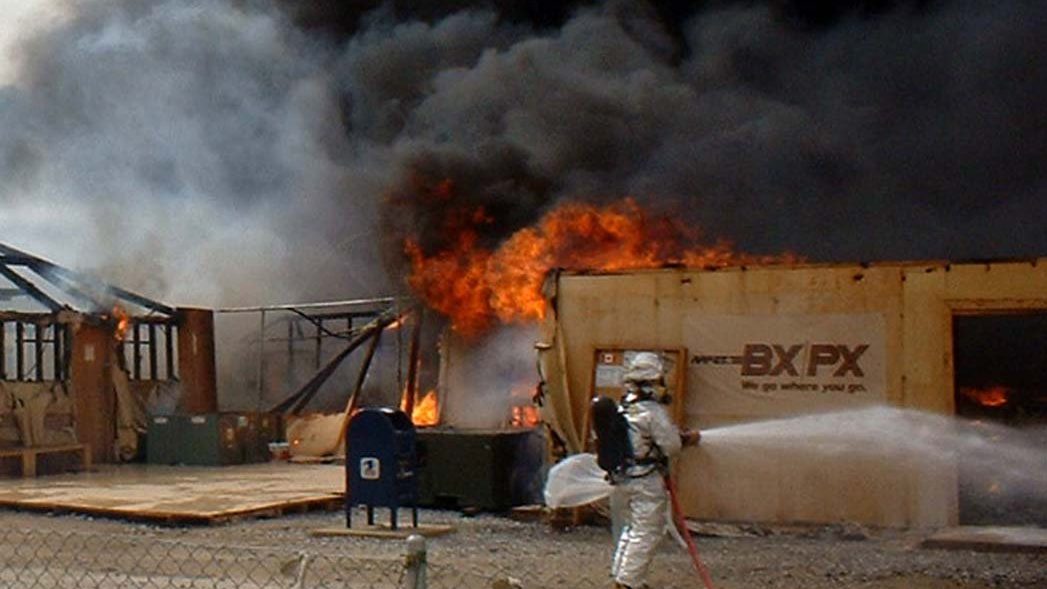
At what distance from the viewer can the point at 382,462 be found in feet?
36.4

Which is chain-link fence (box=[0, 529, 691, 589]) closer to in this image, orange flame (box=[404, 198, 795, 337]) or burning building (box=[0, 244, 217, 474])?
orange flame (box=[404, 198, 795, 337])

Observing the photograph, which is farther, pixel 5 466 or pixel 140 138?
pixel 140 138

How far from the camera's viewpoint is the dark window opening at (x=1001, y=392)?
444 inches

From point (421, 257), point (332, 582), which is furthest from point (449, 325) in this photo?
point (332, 582)

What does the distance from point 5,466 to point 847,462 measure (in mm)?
12079

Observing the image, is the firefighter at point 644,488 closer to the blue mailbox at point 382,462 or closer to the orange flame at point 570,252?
the blue mailbox at point 382,462

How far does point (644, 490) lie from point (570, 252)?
988cm

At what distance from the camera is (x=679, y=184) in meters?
18.0

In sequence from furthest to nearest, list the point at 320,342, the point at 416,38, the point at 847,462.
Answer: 1. the point at 320,342
2. the point at 416,38
3. the point at 847,462

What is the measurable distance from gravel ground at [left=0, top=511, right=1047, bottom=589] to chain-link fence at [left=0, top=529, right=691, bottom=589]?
51 millimetres

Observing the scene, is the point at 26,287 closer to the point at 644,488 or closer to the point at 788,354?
the point at 788,354

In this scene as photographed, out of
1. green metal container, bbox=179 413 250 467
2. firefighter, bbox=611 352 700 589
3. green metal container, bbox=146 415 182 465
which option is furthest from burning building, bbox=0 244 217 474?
firefighter, bbox=611 352 700 589

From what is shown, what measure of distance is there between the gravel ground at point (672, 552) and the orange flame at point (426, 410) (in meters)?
7.47

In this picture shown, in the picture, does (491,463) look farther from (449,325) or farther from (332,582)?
(449,325)
